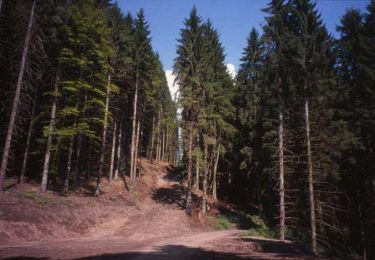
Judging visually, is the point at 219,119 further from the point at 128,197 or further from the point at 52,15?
the point at 52,15

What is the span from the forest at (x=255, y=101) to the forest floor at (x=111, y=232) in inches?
89.6

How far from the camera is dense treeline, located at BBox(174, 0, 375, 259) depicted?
740 inches

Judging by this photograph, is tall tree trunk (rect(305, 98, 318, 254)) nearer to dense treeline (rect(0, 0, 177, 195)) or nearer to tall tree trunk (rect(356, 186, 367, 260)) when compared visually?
tall tree trunk (rect(356, 186, 367, 260))

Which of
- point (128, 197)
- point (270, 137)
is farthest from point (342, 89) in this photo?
point (128, 197)

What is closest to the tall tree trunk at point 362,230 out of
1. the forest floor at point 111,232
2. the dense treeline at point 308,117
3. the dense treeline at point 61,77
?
the dense treeline at point 308,117

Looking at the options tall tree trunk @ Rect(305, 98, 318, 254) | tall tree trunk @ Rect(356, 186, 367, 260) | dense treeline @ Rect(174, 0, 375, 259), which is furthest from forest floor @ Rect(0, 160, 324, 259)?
tall tree trunk @ Rect(356, 186, 367, 260)

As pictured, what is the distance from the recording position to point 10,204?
46.6 ft

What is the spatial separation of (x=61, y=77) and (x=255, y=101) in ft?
64.7

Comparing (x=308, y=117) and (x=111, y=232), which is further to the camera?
(x=308, y=117)

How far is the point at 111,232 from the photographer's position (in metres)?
17.2

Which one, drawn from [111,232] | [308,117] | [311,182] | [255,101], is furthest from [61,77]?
[311,182]

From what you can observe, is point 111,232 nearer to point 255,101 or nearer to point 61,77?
point 61,77

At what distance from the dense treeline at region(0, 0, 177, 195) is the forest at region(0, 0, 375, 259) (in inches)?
5.2

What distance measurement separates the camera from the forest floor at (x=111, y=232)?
35.4 ft
